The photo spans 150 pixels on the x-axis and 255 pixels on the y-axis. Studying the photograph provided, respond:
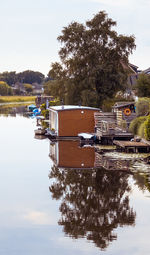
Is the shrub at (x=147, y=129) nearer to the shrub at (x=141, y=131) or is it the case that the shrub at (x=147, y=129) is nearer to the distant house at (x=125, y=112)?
the shrub at (x=141, y=131)

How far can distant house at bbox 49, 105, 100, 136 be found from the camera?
46906 mm

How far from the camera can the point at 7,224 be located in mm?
16703

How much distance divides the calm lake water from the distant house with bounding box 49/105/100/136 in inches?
505

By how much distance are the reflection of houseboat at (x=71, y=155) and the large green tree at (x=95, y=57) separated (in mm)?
19277

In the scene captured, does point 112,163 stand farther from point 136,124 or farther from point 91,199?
point 136,124

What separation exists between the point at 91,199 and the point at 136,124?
23.3 m

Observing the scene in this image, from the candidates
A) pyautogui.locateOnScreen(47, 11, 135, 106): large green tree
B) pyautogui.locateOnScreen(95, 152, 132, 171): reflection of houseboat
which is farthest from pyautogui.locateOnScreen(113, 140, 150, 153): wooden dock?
pyautogui.locateOnScreen(47, 11, 135, 106): large green tree

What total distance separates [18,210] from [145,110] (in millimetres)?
27897

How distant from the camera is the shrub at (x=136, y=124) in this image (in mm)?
42375

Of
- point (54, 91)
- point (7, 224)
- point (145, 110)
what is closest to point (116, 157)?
point (145, 110)

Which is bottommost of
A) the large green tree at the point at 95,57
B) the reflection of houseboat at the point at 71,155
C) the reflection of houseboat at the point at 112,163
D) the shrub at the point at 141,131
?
the reflection of houseboat at the point at 71,155

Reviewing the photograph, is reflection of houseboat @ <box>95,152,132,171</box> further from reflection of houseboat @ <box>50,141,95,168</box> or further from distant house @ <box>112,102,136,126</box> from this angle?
distant house @ <box>112,102,136,126</box>

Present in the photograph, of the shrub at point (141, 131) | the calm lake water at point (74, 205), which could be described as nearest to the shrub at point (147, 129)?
the shrub at point (141, 131)

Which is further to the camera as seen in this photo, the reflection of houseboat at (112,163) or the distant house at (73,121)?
the distant house at (73,121)
